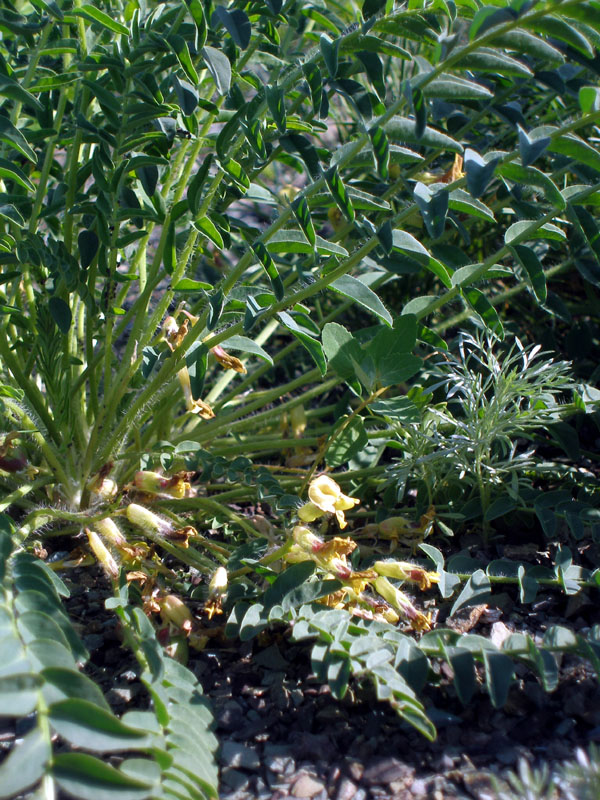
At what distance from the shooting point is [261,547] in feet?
4.52

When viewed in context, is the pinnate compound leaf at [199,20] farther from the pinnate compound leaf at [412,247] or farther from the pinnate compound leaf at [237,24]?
the pinnate compound leaf at [412,247]

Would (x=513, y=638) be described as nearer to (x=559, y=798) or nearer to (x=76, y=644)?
(x=559, y=798)

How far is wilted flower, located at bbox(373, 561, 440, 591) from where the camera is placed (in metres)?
1.30

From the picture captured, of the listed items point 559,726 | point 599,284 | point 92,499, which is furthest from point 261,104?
point 559,726

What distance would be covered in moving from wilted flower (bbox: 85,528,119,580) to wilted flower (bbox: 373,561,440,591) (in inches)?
19.2

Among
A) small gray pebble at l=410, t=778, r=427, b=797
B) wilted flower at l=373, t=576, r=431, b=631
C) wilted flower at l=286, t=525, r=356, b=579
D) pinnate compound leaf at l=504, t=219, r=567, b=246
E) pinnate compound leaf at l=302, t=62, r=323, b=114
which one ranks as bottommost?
small gray pebble at l=410, t=778, r=427, b=797

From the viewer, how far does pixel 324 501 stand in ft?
4.16

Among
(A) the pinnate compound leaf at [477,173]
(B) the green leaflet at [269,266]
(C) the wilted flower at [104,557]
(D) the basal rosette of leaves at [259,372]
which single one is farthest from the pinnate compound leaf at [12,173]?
(A) the pinnate compound leaf at [477,173]

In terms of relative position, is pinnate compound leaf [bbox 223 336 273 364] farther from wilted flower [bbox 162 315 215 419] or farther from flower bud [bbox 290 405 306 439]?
flower bud [bbox 290 405 306 439]

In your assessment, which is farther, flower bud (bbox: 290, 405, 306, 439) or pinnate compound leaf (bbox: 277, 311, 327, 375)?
flower bud (bbox: 290, 405, 306, 439)

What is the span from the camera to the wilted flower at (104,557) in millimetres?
1353

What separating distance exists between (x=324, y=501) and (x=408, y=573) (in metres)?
0.21

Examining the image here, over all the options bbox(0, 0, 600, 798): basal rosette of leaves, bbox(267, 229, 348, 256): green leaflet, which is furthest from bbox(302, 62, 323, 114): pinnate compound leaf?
bbox(267, 229, 348, 256): green leaflet

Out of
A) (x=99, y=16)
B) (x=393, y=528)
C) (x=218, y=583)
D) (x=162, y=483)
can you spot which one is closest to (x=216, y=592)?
(x=218, y=583)
